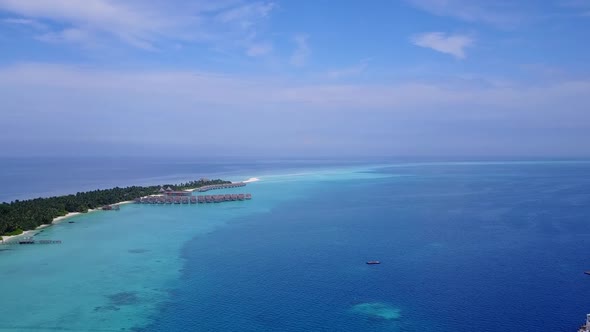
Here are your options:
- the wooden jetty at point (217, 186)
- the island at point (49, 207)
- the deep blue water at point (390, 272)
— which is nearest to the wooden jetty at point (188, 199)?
the island at point (49, 207)

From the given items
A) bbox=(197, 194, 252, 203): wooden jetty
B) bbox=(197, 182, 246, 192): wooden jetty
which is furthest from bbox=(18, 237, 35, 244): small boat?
bbox=(197, 182, 246, 192): wooden jetty

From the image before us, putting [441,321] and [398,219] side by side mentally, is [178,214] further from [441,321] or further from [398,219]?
[441,321]

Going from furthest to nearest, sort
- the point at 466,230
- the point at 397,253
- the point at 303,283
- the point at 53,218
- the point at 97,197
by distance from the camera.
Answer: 1. the point at 97,197
2. the point at 53,218
3. the point at 466,230
4. the point at 397,253
5. the point at 303,283

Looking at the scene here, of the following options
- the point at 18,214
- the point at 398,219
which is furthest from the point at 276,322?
the point at 18,214

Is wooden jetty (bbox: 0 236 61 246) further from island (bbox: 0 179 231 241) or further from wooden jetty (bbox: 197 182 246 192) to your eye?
wooden jetty (bbox: 197 182 246 192)

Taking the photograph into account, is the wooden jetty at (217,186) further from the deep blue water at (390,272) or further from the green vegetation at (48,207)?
the deep blue water at (390,272)

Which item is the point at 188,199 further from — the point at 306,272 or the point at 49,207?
the point at 306,272
